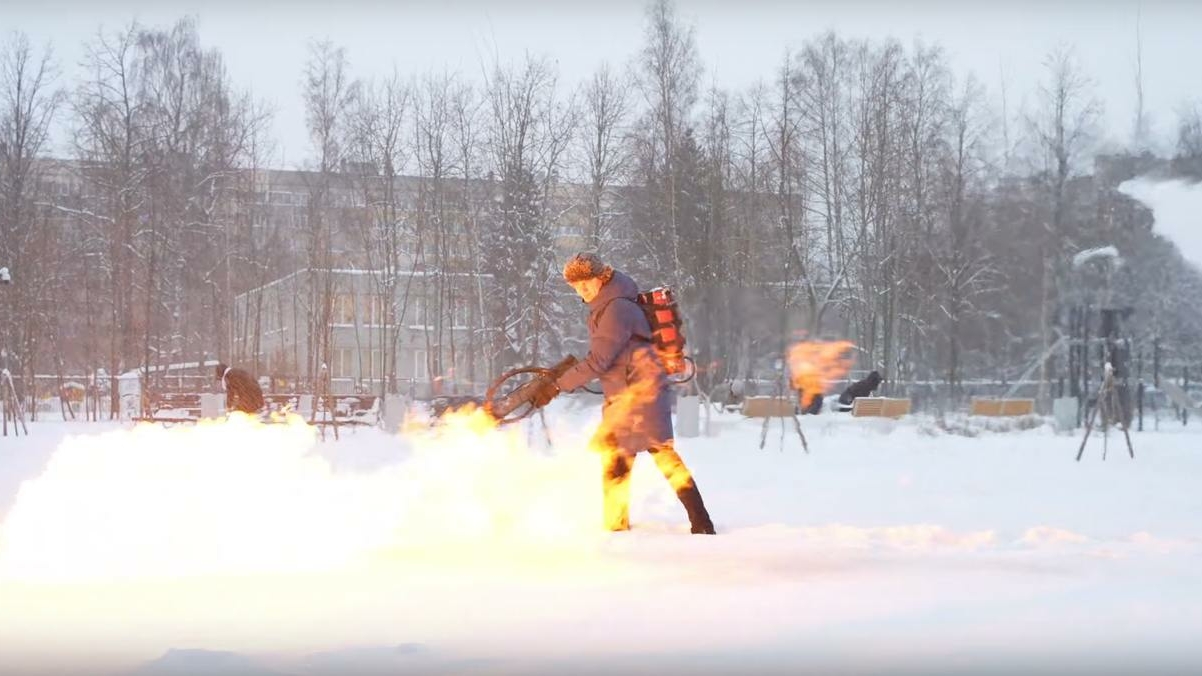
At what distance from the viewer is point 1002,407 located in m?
29.8

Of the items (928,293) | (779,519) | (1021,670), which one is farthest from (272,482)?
(928,293)

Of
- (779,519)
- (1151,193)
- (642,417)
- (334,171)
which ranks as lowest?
(779,519)

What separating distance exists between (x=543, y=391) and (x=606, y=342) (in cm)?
63

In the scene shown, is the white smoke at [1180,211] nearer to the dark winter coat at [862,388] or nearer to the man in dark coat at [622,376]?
the dark winter coat at [862,388]

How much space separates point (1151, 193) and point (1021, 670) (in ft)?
76.2

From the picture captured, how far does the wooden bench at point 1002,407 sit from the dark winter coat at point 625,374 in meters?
22.7

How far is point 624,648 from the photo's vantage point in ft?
17.0

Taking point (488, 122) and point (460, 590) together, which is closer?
point (460, 590)

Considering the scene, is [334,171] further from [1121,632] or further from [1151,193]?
[1121,632]

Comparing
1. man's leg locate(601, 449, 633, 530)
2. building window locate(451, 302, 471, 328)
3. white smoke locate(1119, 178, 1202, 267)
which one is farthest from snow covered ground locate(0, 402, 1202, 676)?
building window locate(451, 302, 471, 328)

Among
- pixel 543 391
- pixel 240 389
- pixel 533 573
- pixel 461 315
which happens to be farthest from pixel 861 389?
pixel 533 573

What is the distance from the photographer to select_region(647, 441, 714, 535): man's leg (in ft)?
26.7

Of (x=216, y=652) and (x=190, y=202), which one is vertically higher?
(x=190, y=202)

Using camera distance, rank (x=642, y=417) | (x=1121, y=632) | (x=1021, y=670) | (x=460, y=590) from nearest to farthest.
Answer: (x=1021, y=670)
(x=1121, y=632)
(x=460, y=590)
(x=642, y=417)
